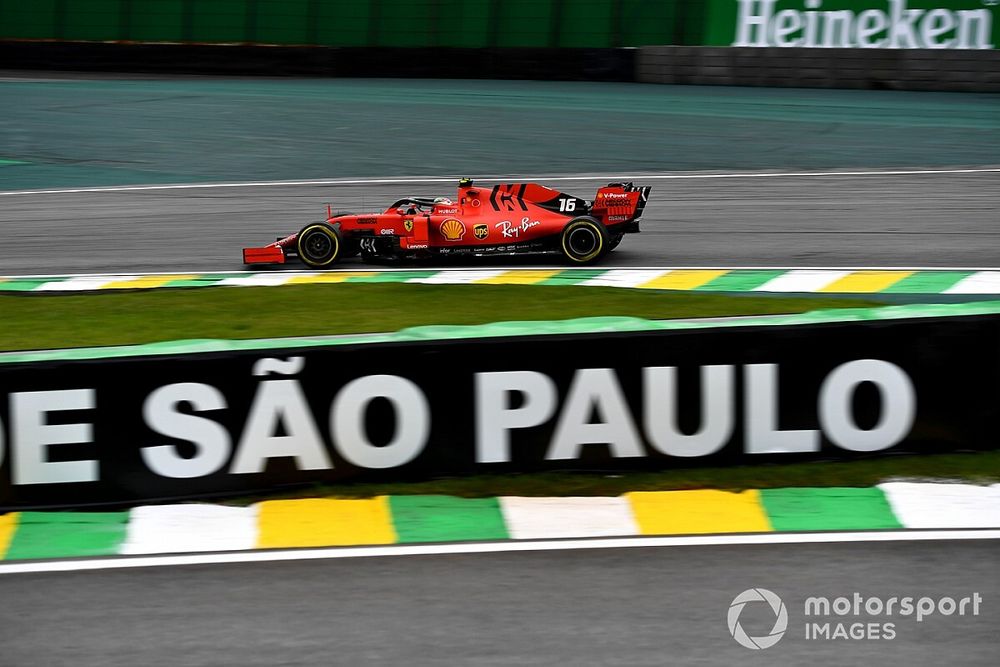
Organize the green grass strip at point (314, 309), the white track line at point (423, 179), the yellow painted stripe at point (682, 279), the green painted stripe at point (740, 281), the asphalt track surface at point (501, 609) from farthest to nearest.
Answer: the white track line at point (423, 179) → the yellow painted stripe at point (682, 279) → the green painted stripe at point (740, 281) → the green grass strip at point (314, 309) → the asphalt track surface at point (501, 609)

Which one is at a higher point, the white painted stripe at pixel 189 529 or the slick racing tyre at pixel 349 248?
the slick racing tyre at pixel 349 248

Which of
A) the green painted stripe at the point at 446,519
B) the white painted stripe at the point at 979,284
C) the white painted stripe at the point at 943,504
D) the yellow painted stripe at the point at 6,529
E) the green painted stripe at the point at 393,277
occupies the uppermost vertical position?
the white painted stripe at the point at 979,284

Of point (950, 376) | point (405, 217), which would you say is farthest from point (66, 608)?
point (405, 217)

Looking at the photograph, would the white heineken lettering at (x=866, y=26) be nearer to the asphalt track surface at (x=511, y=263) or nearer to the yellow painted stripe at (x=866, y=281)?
the asphalt track surface at (x=511, y=263)

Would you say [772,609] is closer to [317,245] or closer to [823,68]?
[317,245]

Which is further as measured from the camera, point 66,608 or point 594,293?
point 594,293

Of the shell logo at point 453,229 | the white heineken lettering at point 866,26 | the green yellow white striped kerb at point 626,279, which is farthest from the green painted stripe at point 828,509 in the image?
the white heineken lettering at point 866,26

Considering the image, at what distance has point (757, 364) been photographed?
745cm

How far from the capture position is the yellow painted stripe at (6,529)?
21.8ft

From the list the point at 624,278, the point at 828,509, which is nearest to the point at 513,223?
the point at 624,278

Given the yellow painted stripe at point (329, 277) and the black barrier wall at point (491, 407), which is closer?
the black barrier wall at point (491, 407)

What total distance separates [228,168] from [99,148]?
12.3 ft

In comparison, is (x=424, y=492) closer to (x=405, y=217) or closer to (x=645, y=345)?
(x=645, y=345)

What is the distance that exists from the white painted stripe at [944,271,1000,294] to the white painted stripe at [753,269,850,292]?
129 cm
